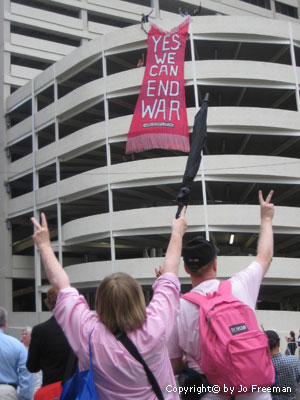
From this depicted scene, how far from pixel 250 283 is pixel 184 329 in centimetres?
48

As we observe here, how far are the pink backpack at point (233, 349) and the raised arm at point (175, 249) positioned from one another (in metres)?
0.30

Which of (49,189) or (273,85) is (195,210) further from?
(49,189)

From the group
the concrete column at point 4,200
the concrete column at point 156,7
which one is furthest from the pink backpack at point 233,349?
the concrete column at point 156,7

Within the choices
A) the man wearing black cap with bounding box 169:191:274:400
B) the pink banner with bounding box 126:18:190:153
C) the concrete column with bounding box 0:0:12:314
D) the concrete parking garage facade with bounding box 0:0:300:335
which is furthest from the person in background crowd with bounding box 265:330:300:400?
the concrete column with bounding box 0:0:12:314

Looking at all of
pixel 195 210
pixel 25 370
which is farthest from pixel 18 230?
pixel 25 370

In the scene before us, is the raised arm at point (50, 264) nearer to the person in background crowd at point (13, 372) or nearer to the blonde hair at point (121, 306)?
the blonde hair at point (121, 306)

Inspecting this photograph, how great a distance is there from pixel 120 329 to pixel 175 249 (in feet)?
2.11

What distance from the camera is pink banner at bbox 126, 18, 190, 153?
903 inches

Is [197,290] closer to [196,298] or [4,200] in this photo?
[196,298]

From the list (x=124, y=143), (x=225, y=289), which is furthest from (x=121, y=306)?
(x=124, y=143)

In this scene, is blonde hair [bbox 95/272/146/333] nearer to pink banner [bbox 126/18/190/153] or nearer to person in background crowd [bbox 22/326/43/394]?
person in background crowd [bbox 22/326/43/394]

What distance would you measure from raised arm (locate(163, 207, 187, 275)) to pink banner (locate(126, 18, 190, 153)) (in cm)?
1972

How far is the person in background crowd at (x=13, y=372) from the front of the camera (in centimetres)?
412

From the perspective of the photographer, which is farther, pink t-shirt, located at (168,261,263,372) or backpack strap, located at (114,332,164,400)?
pink t-shirt, located at (168,261,263,372)
